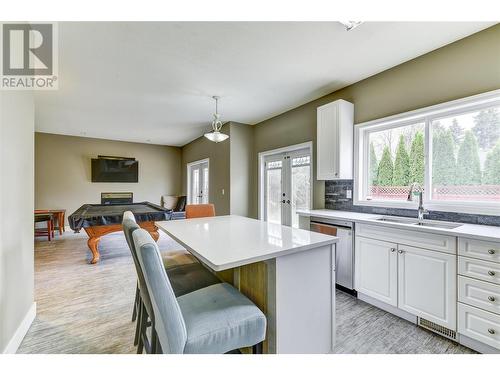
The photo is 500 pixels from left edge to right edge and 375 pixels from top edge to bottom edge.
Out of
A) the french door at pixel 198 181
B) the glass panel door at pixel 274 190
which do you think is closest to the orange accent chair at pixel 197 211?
the glass panel door at pixel 274 190

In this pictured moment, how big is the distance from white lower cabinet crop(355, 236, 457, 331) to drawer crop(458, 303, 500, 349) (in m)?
0.05

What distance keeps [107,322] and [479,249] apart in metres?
3.01

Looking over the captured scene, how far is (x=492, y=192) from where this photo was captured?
1.98 metres

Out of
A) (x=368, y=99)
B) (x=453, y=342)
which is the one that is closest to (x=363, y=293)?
(x=453, y=342)

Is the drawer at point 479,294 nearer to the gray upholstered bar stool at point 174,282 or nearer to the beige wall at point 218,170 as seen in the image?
the gray upholstered bar stool at point 174,282

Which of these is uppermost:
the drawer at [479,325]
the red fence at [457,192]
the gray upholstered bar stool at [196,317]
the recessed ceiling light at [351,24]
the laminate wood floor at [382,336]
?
the recessed ceiling light at [351,24]

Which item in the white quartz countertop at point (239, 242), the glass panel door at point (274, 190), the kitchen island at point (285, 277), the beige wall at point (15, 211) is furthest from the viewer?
the glass panel door at point (274, 190)

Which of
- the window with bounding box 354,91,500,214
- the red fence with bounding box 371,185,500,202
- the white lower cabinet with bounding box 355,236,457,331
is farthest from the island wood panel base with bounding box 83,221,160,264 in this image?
the red fence with bounding box 371,185,500,202

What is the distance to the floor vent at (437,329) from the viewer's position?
1768 mm

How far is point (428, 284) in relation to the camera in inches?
73.5

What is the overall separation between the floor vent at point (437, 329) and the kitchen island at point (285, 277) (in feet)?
3.21

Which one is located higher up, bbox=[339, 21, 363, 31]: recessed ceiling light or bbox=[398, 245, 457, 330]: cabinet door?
bbox=[339, 21, 363, 31]: recessed ceiling light

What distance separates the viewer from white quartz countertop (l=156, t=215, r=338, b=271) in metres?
1.17

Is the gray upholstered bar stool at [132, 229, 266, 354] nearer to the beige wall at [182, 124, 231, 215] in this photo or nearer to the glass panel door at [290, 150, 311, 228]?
the glass panel door at [290, 150, 311, 228]
